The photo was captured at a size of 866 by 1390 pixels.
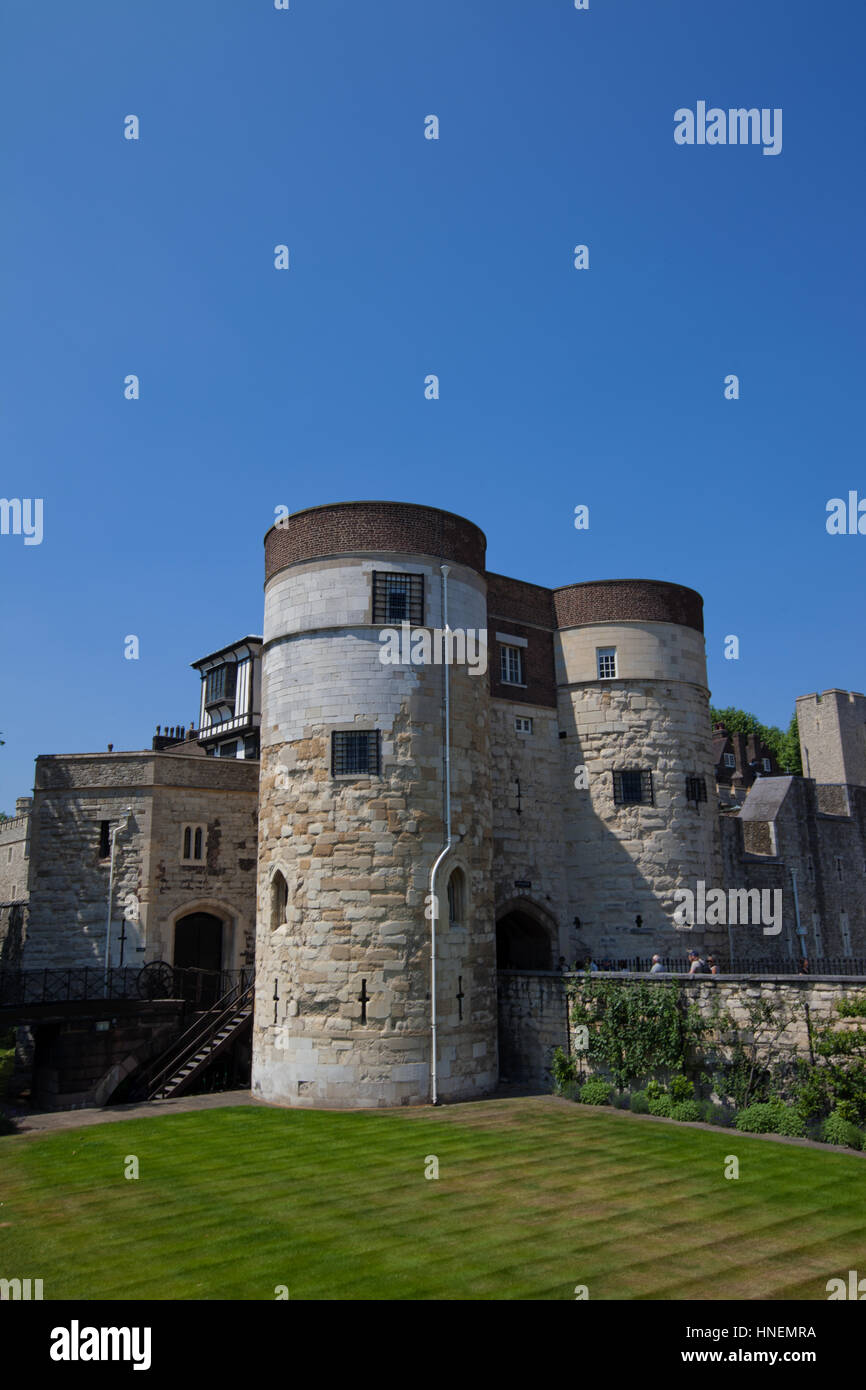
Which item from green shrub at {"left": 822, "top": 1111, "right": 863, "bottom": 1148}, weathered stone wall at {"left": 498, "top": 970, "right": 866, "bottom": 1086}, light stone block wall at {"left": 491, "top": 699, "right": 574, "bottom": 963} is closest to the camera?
green shrub at {"left": 822, "top": 1111, "right": 863, "bottom": 1148}

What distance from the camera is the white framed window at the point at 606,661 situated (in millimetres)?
30000

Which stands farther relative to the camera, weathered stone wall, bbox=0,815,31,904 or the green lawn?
weathered stone wall, bbox=0,815,31,904

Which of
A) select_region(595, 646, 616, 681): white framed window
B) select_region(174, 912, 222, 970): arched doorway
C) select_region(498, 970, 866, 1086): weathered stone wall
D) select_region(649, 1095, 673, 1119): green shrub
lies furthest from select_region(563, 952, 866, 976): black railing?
select_region(174, 912, 222, 970): arched doorway

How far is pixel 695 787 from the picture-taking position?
29.5 metres

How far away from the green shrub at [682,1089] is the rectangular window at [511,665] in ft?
40.6

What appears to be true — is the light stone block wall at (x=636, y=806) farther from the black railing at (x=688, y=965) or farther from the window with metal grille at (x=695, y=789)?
the black railing at (x=688, y=965)

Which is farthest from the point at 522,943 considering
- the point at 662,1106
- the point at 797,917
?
the point at 797,917

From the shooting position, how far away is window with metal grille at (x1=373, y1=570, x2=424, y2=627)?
2362 cm

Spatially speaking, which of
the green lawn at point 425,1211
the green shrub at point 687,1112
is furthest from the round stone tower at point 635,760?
the green lawn at point 425,1211

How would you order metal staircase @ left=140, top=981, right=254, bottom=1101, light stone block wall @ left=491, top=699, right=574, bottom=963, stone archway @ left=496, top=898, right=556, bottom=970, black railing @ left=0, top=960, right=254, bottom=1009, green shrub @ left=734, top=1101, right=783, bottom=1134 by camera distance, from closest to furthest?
green shrub @ left=734, top=1101, right=783, bottom=1134
metal staircase @ left=140, top=981, right=254, bottom=1101
black railing @ left=0, top=960, right=254, bottom=1009
light stone block wall @ left=491, top=699, right=574, bottom=963
stone archway @ left=496, top=898, right=556, bottom=970

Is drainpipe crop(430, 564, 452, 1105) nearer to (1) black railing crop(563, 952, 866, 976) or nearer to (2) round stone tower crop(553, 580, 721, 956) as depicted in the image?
(1) black railing crop(563, 952, 866, 976)

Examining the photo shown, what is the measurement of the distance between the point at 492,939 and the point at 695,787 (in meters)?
8.92

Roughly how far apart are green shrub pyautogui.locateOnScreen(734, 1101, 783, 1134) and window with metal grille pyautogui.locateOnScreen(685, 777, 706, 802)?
11.5 meters
